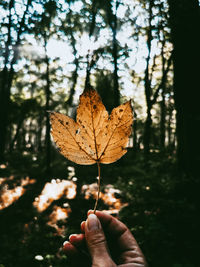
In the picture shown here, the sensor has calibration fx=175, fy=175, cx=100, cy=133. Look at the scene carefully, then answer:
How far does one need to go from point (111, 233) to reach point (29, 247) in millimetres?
3494

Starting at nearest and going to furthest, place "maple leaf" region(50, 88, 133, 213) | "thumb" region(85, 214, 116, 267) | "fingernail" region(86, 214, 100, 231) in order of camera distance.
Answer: "maple leaf" region(50, 88, 133, 213), "thumb" region(85, 214, 116, 267), "fingernail" region(86, 214, 100, 231)

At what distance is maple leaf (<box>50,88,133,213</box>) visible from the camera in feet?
2.85

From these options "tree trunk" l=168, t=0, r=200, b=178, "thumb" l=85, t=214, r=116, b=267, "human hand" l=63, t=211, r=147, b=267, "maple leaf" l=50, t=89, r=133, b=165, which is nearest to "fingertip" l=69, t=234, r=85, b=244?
"human hand" l=63, t=211, r=147, b=267

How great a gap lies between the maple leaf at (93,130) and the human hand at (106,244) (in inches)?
21.1

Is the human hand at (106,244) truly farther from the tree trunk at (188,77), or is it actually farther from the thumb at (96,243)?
the tree trunk at (188,77)

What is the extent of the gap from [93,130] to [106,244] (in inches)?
34.1

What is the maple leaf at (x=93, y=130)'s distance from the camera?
87cm

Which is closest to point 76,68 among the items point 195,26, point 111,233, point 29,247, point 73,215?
point 195,26

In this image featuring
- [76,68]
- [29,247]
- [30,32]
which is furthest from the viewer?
[76,68]

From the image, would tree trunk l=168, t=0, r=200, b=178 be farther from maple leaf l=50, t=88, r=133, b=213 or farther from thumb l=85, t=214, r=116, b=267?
maple leaf l=50, t=88, r=133, b=213

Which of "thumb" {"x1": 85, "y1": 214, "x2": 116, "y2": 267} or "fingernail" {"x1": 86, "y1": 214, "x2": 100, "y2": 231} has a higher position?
"fingernail" {"x1": 86, "y1": 214, "x2": 100, "y2": 231}

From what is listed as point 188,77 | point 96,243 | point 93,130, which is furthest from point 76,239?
point 188,77

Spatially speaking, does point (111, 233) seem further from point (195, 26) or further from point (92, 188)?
point (92, 188)

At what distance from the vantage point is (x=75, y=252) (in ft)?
4.51
